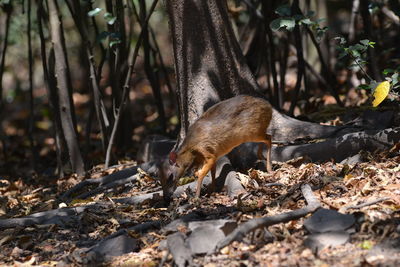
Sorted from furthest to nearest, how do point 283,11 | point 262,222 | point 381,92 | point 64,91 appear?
point 64,91 < point 283,11 < point 381,92 < point 262,222

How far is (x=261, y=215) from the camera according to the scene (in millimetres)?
5074

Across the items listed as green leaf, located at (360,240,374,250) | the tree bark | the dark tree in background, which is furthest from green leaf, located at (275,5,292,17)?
the tree bark

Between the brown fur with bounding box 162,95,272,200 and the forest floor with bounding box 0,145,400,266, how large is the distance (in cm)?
35

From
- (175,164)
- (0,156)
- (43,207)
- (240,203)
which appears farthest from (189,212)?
(0,156)

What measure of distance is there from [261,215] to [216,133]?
1.44m

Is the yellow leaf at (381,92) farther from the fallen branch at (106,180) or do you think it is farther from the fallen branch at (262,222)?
the fallen branch at (106,180)

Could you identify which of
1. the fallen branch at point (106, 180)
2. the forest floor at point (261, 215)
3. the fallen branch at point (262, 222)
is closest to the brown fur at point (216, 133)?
the forest floor at point (261, 215)

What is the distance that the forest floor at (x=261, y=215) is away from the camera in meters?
4.20

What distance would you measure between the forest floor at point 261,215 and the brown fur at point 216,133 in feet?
1.16

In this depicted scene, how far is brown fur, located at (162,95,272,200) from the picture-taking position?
630 centimetres

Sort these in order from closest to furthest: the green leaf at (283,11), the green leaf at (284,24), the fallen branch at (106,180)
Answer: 1. the green leaf at (284,24)
2. the green leaf at (283,11)
3. the fallen branch at (106,180)

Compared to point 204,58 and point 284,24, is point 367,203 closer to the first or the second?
point 284,24

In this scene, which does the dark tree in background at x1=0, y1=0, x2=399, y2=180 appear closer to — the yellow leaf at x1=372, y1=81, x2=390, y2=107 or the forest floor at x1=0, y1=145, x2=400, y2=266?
the yellow leaf at x1=372, y1=81, x2=390, y2=107

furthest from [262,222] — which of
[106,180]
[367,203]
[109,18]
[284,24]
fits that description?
[109,18]
